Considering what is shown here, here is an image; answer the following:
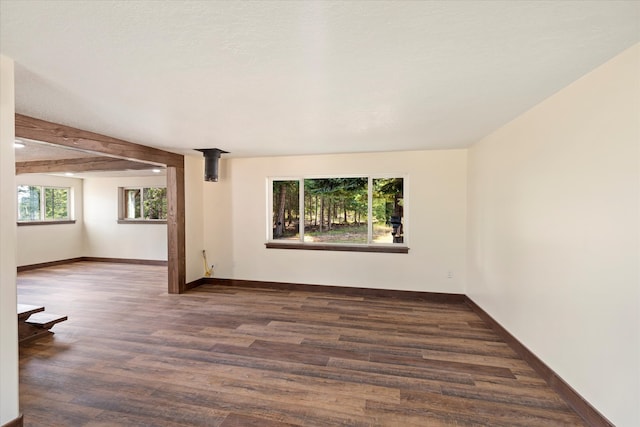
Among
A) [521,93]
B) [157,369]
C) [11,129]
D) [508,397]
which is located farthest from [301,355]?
[521,93]

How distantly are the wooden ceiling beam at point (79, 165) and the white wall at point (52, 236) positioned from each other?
4.40ft

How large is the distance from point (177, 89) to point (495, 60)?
6.58 feet

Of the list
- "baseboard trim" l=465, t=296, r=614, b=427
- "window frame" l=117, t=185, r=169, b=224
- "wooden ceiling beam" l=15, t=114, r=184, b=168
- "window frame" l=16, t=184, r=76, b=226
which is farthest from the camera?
"window frame" l=117, t=185, r=169, b=224

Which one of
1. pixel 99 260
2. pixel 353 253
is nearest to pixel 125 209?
pixel 99 260

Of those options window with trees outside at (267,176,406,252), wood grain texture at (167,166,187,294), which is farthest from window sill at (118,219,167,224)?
window with trees outside at (267,176,406,252)

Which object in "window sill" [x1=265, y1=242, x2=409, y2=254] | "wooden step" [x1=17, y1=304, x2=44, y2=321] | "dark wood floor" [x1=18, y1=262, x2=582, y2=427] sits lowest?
"dark wood floor" [x1=18, y1=262, x2=582, y2=427]

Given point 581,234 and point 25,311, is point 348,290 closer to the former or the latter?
point 581,234

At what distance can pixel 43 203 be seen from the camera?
701 centimetres

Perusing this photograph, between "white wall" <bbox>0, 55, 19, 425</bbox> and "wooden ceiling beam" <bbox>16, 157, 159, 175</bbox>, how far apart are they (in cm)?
358

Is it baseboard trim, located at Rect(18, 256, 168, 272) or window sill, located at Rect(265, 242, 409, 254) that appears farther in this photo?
baseboard trim, located at Rect(18, 256, 168, 272)

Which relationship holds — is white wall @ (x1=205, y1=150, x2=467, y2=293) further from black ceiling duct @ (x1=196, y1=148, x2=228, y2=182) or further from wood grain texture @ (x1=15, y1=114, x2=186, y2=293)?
black ceiling duct @ (x1=196, y1=148, x2=228, y2=182)

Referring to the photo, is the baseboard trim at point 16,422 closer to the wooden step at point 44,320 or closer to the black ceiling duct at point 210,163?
the wooden step at point 44,320

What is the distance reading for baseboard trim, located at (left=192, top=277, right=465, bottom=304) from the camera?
4.36 m

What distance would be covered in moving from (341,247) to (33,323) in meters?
3.82
